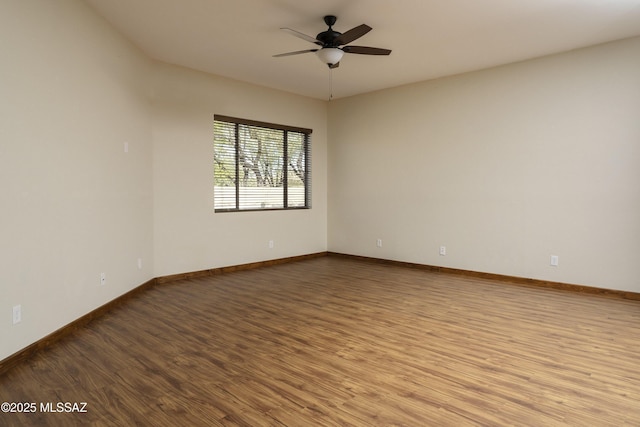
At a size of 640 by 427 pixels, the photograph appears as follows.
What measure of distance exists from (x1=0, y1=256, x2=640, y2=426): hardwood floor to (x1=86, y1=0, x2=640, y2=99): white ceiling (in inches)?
114

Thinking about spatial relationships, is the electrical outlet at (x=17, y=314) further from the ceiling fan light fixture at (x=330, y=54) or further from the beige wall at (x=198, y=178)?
the ceiling fan light fixture at (x=330, y=54)

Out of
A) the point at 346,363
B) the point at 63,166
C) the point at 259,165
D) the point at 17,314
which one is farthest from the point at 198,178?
the point at 346,363

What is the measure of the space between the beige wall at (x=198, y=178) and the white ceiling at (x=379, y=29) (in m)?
0.40

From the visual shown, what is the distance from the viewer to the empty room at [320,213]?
7.60 feet

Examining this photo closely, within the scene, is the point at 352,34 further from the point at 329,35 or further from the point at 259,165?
the point at 259,165

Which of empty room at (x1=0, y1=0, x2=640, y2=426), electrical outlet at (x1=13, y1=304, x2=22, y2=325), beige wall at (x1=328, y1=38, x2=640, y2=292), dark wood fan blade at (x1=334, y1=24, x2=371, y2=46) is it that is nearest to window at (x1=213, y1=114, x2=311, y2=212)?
empty room at (x1=0, y1=0, x2=640, y2=426)

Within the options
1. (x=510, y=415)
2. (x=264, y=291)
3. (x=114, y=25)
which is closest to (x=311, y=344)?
(x=510, y=415)

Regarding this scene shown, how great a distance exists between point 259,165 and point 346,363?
13.8 ft

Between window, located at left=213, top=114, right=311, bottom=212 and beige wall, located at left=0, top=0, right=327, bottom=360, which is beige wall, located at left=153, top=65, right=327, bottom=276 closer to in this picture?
beige wall, located at left=0, top=0, right=327, bottom=360

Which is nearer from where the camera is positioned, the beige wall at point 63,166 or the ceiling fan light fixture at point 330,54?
the beige wall at point 63,166

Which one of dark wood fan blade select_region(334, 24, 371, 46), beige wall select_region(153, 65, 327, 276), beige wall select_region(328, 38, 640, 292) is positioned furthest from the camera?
beige wall select_region(153, 65, 327, 276)

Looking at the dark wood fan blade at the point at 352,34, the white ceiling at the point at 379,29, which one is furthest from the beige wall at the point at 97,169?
the dark wood fan blade at the point at 352,34

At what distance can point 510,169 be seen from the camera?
5012mm

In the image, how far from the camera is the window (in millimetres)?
5637
